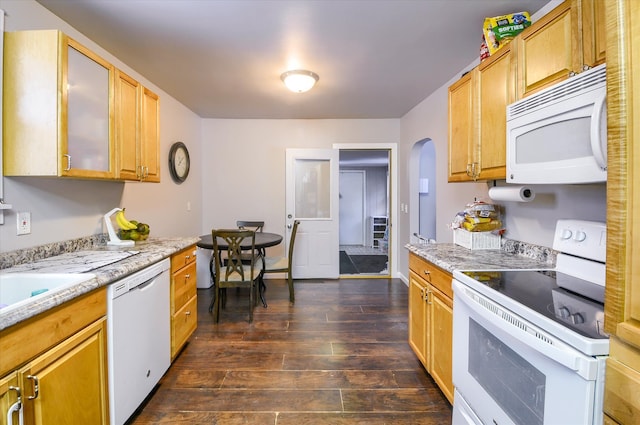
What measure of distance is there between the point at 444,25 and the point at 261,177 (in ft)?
10.3

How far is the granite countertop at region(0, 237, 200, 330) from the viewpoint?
41.3 inches

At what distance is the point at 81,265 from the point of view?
5.29 ft

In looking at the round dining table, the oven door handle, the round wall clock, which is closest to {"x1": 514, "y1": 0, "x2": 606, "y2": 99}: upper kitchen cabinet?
the oven door handle

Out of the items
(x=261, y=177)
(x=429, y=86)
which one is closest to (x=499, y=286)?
(x=429, y=86)

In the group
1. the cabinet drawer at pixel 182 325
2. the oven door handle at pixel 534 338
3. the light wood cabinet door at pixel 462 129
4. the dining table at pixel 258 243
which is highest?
the light wood cabinet door at pixel 462 129

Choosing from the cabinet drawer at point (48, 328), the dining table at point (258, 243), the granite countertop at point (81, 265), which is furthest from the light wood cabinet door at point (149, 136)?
the cabinet drawer at point (48, 328)

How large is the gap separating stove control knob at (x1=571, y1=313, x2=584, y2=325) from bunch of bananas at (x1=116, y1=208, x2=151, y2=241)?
8.58ft

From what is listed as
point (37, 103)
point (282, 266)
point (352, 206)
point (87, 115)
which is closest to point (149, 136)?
point (87, 115)

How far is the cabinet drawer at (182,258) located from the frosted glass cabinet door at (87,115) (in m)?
0.71

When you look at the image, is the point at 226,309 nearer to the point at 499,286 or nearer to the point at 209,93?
the point at 209,93

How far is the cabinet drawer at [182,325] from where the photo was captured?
7.38ft

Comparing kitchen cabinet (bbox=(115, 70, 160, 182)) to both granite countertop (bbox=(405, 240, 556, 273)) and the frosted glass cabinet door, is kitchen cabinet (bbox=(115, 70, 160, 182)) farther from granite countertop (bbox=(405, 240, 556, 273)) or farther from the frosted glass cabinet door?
granite countertop (bbox=(405, 240, 556, 273))

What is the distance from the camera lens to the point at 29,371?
3.45 feet

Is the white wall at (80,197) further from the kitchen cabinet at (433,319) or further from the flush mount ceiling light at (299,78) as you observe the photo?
the kitchen cabinet at (433,319)
